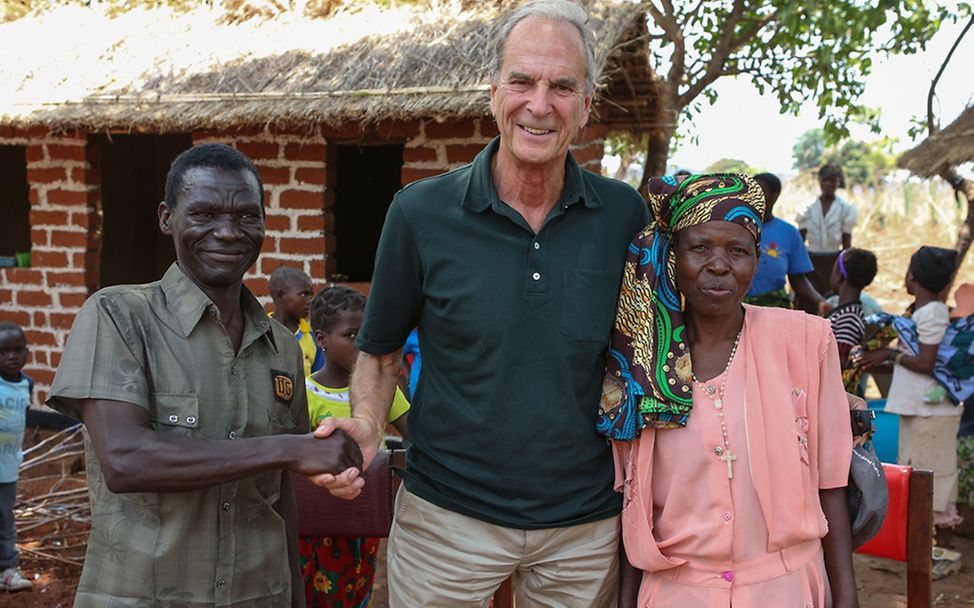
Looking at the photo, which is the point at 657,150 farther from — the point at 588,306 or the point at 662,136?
the point at 588,306

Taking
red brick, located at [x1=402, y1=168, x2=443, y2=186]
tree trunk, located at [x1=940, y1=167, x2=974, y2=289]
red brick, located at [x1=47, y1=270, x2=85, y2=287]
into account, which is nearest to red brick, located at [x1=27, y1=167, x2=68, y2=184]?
red brick, located at [x1=47, y1=270, x2=85, y2=287]

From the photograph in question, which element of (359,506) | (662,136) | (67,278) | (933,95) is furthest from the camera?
(933,95)

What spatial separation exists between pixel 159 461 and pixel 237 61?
5380mm

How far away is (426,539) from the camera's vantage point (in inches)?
91.7

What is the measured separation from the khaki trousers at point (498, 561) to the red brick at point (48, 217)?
599cm

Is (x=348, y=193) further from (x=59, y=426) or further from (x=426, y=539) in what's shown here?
(x=426, y=539)

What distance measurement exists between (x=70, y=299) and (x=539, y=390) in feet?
20.4

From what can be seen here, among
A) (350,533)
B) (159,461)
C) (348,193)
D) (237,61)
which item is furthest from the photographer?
(348,193)

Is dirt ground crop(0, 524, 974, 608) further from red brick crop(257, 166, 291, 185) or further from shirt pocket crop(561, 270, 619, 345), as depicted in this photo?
shirt pocket crop(561, 270, 619, 345)

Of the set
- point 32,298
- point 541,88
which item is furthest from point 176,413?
point 32,298

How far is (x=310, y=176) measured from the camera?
258 inches

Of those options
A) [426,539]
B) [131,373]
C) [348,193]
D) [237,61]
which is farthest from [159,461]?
[348,193]

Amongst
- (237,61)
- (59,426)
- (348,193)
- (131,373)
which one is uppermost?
(237,61)

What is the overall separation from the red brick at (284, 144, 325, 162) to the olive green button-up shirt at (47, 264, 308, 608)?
4.53 m
